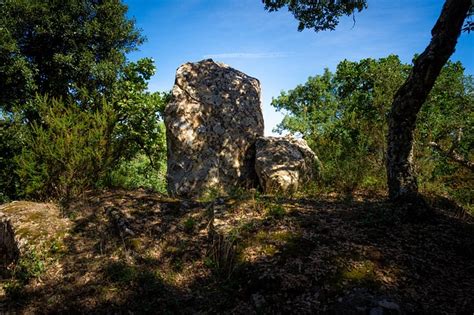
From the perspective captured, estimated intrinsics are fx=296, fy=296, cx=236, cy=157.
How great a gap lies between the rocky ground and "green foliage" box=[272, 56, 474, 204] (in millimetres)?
2445

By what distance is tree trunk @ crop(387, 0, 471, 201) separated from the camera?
17.1 ft

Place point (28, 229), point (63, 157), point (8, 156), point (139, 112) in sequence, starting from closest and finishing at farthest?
point (28, 229)
point (63, 157)
point (8, 156)
point (139, 112)

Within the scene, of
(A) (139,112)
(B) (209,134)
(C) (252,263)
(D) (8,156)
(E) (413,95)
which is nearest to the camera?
(C) (252,263)

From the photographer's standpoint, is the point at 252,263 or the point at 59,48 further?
the point at 59,48

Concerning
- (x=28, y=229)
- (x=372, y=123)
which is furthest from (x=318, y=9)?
(x=28, y=229)

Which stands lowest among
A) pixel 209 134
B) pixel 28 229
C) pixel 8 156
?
pixel 28 229

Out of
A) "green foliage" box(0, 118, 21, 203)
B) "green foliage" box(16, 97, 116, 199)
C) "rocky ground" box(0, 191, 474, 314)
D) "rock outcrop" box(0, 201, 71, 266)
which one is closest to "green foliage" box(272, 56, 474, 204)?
"rocky ground" box(0, 191, 474, 314)

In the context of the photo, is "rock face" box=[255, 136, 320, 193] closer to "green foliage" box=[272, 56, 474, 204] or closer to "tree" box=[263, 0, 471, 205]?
"green foliage" box=[272, 56, 474, 204]

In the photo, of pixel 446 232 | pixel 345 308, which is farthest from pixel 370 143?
pixel 345 308

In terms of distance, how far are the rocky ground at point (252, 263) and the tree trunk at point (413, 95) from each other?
0.65m

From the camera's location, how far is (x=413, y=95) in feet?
18.5

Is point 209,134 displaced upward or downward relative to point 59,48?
downward

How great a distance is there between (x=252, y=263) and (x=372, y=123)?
7864 millimetres

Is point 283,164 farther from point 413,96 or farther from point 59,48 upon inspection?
point 59,48
